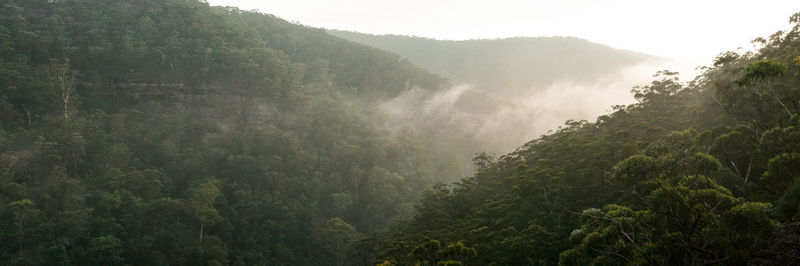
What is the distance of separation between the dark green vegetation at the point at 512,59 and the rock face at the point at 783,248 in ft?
478

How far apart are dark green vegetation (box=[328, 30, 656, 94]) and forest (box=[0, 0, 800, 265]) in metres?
68.1

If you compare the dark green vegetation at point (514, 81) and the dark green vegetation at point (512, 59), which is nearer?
the dark green vegetation at point (514, 81)

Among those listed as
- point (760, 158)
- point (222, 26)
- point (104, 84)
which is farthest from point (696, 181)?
point (222, 26)

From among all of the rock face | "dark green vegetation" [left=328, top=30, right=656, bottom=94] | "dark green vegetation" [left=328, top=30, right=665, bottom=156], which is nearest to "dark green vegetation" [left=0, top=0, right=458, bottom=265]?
"dark green vegetation" [left=328, top=30, right=665, bottom=156]

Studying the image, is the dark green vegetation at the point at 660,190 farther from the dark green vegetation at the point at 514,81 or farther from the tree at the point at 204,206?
the dark green vegetation at the point at 514,81

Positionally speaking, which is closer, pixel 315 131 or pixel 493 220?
pixel 493 220

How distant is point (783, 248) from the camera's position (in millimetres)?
10734

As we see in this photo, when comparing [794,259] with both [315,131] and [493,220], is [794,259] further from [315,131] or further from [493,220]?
[315,131]

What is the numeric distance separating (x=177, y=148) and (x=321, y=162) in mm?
19471

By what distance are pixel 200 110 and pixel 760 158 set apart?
6874 centimetres

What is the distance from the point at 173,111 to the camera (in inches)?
2571

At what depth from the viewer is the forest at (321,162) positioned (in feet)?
49.5

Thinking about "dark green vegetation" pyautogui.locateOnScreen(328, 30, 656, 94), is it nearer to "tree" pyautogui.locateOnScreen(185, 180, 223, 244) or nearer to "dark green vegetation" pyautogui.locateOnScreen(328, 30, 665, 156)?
"dark green vegetation" pyautogui.locateOnScreen(328, 30, 665, 156)

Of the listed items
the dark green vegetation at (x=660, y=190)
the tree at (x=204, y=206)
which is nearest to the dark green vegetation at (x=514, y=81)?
the tree at (x=204, y=206)
